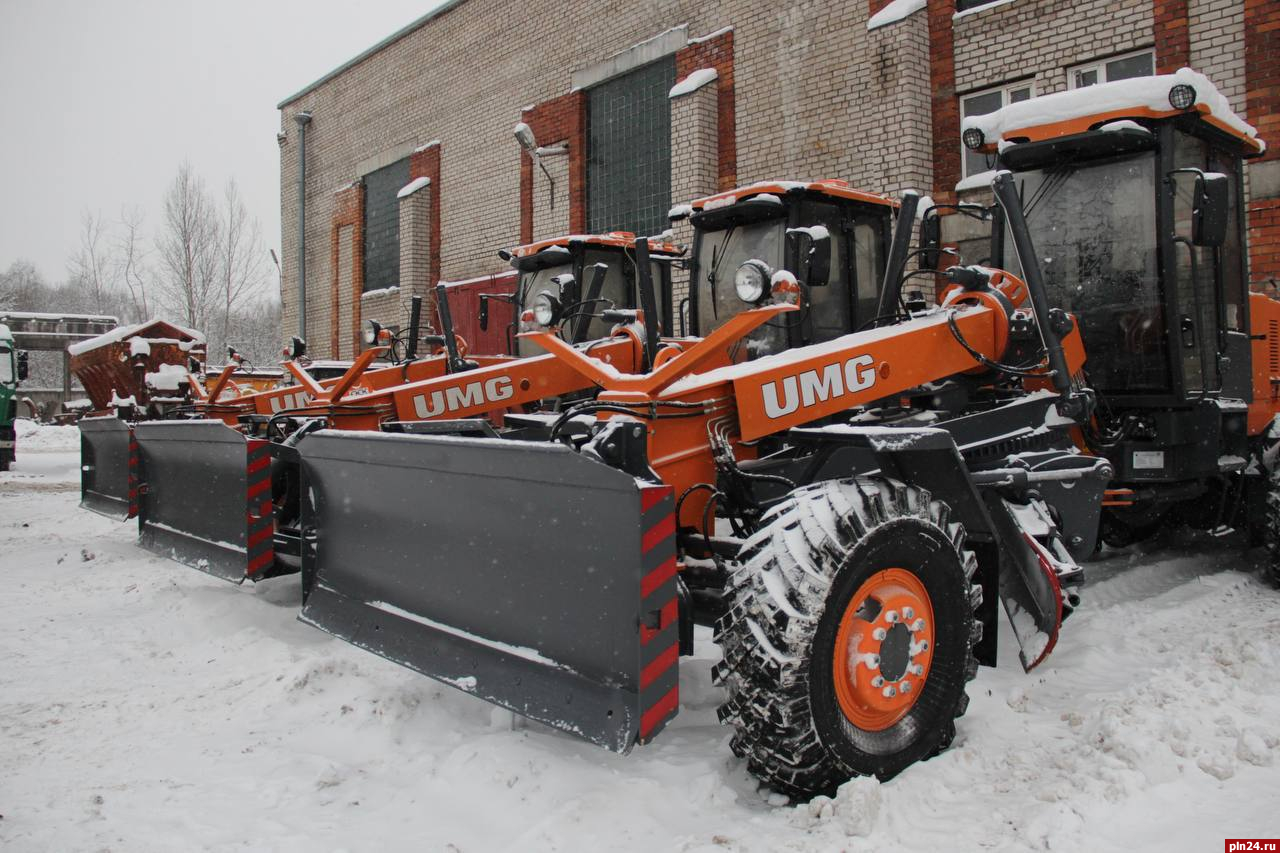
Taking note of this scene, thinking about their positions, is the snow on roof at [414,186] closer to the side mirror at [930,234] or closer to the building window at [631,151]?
the building window at [631,151]

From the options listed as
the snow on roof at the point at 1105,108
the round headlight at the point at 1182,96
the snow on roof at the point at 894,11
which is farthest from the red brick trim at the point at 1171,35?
the round headlight at the point at 1182,96

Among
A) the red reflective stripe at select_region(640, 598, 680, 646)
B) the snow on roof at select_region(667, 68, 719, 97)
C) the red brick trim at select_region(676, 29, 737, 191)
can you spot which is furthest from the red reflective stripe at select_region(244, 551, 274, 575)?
the snow on roof at select_region(667, 68, 719, 97)

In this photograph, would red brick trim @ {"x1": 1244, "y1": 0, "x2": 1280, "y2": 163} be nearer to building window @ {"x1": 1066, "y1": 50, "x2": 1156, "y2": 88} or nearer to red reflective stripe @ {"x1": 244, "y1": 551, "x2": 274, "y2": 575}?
building window @ {"x1": 1066, "y1": 50, "x2": 1156, "y2": 88}

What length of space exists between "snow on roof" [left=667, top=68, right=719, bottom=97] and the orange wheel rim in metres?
10.5

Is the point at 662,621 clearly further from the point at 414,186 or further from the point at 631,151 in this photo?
the point at 414,186

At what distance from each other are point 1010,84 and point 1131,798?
8.96 m

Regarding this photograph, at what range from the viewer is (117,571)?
6.33 m

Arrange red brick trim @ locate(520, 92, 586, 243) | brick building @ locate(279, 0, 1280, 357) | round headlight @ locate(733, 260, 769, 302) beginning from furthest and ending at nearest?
red brick trim @ locate(520, 92, 586, 243)
brick building @ locate(279, 0, 1280, 357)
round headlight @ locate(733, 260, 769, 302)

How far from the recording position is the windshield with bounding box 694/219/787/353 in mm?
6164

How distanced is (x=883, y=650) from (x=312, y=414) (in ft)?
15.2

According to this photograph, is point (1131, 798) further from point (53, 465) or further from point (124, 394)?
point (53, 465)

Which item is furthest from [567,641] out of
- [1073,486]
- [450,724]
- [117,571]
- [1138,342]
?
[117,571]

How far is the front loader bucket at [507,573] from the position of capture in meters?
2.68

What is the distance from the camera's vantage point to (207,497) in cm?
562
